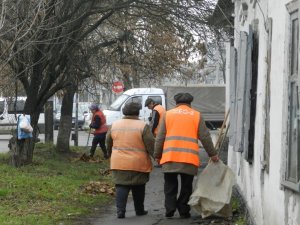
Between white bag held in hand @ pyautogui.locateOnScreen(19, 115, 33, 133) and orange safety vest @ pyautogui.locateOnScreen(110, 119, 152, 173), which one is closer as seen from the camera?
orange safety vest @ pyautogui.locateOnScreen(110, 119, 152, 173)

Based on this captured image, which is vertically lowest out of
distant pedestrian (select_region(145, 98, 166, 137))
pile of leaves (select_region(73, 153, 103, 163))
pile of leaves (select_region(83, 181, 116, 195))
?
pile of leaves (select_region(83, 181, 116, 195))

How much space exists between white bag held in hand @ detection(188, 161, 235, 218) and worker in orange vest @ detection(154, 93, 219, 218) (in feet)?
0.60

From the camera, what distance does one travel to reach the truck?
82.1 ft

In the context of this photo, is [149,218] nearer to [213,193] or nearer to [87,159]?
[213,193]

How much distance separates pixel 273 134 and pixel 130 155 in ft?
10.7

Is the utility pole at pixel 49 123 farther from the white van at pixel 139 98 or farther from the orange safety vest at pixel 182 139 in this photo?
the orange safety vest at pixel 182 139

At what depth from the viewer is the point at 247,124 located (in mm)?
8672

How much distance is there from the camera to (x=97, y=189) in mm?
12570

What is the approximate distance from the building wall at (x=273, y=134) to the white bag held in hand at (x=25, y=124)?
721 centimetres

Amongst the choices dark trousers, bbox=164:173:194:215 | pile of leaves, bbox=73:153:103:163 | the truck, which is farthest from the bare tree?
the truck

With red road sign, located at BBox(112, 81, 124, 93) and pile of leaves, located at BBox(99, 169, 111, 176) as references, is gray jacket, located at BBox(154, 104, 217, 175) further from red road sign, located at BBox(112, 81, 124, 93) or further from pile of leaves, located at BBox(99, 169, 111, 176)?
red road sign, located at BBox(112, 81, 124, 93)

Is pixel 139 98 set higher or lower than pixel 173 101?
higher

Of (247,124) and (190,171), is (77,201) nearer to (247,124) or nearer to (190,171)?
(190,171)

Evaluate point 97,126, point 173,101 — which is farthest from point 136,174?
point 173,101
